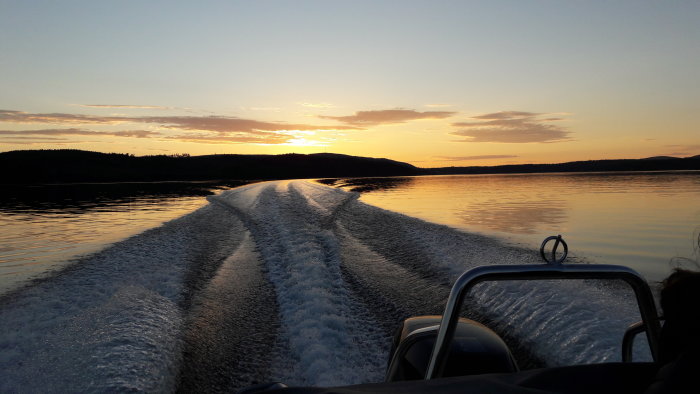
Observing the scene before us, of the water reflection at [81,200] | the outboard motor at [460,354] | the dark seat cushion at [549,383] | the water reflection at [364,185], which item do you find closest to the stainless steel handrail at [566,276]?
the dark seat cushion at [549,383]

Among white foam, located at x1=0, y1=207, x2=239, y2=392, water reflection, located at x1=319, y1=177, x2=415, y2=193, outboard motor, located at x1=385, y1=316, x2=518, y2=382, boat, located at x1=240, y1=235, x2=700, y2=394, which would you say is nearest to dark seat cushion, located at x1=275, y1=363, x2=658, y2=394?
boat, located at x1=240, y1=235, x2=700, y2=394

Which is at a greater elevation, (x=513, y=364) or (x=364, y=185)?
(x=513, y=364)

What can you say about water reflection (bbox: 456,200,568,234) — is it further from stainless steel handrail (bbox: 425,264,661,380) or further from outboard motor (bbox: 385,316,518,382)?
stainless steel handrail (bbox: 425,264,661,380)

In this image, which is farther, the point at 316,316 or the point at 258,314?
the point at 258,314

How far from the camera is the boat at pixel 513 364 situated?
0.98m

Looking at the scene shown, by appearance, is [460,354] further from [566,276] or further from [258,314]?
[258,314]

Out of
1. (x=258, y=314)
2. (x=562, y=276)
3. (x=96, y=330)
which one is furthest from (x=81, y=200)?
(x=562, y=276)

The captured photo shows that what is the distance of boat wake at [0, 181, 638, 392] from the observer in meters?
3.69

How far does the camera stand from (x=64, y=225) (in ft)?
46.6

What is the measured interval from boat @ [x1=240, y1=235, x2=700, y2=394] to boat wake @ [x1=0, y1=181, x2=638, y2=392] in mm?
1505

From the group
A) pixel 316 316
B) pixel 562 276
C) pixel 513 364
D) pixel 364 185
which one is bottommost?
pixel 316 316

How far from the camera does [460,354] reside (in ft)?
7.99

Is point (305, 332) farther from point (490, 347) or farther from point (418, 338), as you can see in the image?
point (490, 347)

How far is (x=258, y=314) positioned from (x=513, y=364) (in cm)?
350
